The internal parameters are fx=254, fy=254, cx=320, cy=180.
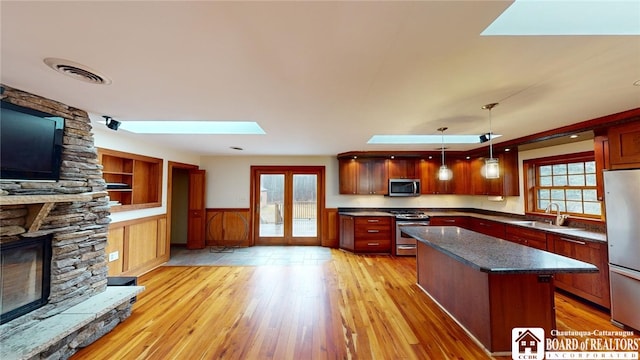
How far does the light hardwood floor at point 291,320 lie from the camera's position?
2.21 metres

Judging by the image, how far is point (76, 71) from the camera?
5.76 feet

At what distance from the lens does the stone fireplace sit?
199 centimetres

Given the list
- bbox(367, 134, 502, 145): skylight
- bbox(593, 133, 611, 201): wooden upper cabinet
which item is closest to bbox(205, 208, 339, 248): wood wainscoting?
bbox(367, 134, 502, 145): skylight

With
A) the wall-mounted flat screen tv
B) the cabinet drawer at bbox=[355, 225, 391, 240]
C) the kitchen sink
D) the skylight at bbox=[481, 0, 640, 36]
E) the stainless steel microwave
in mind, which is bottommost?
the cabinet drawer at bbox=[355, 225, 391, 240]

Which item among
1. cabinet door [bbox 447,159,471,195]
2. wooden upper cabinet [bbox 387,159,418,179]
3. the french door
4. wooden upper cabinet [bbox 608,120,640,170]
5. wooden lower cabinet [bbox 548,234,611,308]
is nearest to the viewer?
wooden upper cabinet [bbox 608,120,640,170]

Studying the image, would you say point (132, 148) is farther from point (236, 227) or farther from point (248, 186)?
point (236, 227)

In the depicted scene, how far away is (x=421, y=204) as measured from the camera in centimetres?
601

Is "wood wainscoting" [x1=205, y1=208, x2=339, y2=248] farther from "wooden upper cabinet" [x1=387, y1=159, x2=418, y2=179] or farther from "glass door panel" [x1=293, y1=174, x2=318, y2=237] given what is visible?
"wooden upper cabinet" [x1=387, y1=159, x2=418, y2=179]

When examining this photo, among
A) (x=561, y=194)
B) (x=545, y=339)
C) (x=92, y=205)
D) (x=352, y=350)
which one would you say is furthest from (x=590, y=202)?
(x=92, y=205)

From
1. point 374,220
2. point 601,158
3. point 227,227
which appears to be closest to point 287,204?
point 227,227

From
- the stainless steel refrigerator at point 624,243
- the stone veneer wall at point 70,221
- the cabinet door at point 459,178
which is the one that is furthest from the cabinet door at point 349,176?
the stone veneer wall at point 70,221

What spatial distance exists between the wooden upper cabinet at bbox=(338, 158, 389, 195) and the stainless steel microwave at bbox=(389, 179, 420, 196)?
0.43ft

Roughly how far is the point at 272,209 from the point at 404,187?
10.3 ft

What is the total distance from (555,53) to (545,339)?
89.0 inches
